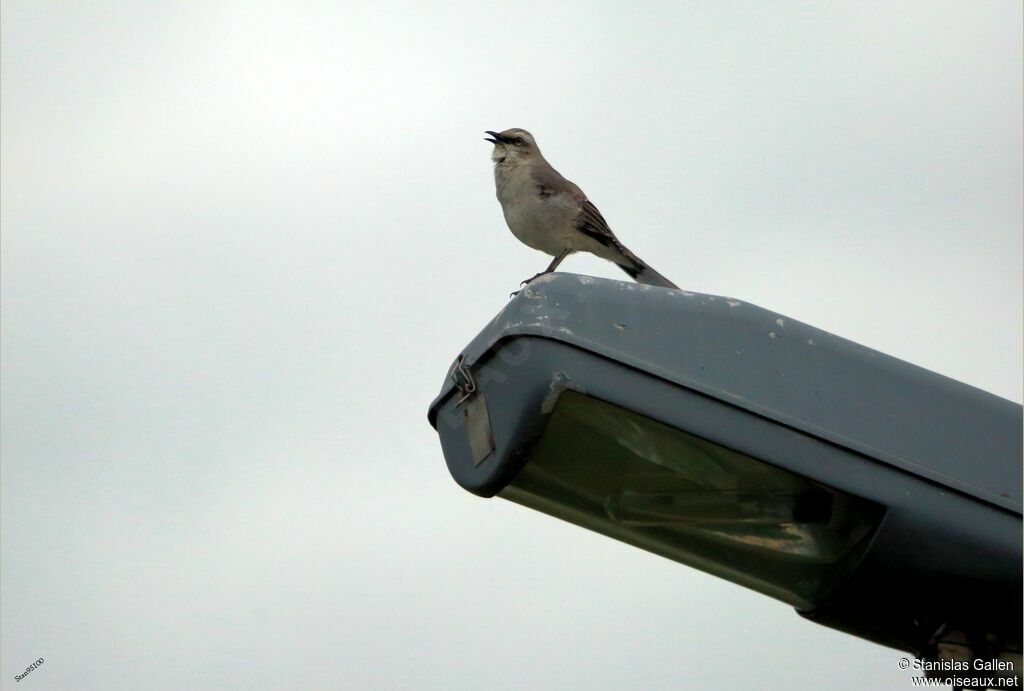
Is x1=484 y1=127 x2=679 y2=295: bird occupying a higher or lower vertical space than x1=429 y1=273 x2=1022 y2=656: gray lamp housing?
higher

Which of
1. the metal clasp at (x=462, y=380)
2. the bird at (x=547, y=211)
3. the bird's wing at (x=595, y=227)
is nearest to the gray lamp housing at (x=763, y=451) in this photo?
the metal clasp at (x=462, y=380)

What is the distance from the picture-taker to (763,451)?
2.37 metres

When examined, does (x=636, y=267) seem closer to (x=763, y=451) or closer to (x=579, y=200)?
(x=579, y=200)

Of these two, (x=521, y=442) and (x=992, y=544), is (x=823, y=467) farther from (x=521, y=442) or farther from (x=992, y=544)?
(x=521, y=442)

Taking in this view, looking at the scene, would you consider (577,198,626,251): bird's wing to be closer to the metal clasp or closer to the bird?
the bird

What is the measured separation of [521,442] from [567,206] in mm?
6083

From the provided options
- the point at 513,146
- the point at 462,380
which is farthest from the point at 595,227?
the point at 462,380

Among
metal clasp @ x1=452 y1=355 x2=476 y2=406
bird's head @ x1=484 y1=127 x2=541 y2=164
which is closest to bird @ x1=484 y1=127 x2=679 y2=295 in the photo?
bird's head @ x1=484 y1=127 x2=541 y2=164

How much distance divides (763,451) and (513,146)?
6.84 metres

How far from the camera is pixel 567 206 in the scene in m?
8.55

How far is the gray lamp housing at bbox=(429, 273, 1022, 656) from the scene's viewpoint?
92.7 inches

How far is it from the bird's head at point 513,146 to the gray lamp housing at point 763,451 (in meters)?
6.27

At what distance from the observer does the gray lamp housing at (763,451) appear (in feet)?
7.73

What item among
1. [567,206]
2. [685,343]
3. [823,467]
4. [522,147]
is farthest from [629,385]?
[522,147]
